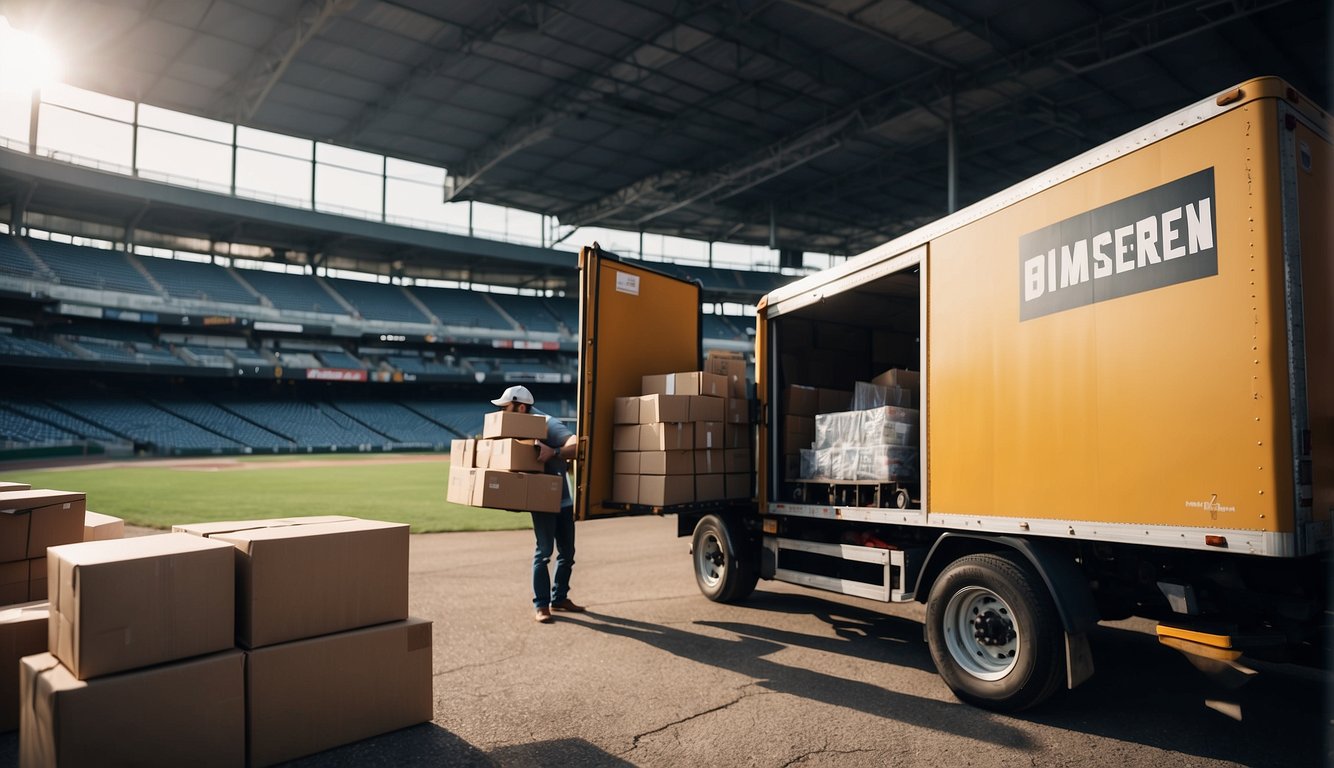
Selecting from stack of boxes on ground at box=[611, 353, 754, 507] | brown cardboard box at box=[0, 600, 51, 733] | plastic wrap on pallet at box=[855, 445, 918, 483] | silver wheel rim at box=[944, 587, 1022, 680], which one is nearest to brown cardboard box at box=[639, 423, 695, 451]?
stack of boxes on ground at box=[611, 353, 754, 507]

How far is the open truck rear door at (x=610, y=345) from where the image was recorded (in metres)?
6.88

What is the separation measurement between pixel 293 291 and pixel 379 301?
5070 millimetres

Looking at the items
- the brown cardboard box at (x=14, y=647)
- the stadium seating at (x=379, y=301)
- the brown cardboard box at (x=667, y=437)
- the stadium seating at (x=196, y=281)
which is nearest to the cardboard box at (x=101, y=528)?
the brown cardboard box at (x=14, y=647)

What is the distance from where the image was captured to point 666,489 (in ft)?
21.5

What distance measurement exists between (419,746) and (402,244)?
43894 mm

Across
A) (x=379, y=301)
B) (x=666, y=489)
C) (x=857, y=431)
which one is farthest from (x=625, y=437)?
(x=379, y=301)

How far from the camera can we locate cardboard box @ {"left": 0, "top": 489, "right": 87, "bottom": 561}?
4.25 m

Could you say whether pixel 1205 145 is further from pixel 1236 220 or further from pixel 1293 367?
pixel 1293 367

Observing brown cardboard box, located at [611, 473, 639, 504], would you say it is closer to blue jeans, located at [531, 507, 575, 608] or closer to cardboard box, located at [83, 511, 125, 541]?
blue jeans, located at [531, 507, 575, 608]

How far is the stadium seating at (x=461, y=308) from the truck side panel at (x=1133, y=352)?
48.6 metres

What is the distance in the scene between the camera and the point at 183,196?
3638 cm

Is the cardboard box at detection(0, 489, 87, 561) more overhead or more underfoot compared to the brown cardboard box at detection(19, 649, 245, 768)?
more overhead

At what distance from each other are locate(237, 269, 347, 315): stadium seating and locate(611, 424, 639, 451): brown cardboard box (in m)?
44.1

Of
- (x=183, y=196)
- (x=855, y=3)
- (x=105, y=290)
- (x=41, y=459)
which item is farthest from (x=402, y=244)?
(x=855, y=3)
